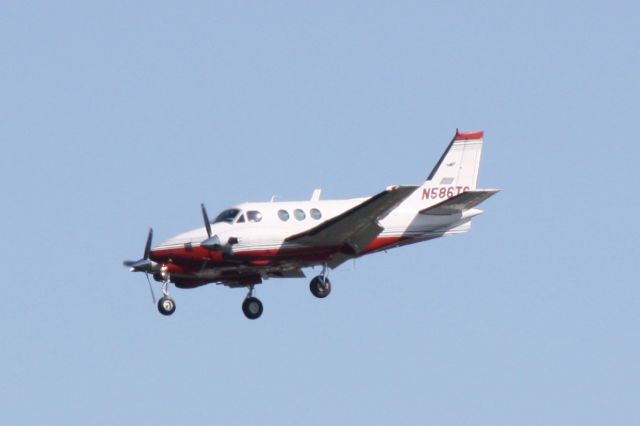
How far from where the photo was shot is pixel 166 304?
4978 centimetres

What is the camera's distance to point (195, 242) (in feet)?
162

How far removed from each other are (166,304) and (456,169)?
11.9m

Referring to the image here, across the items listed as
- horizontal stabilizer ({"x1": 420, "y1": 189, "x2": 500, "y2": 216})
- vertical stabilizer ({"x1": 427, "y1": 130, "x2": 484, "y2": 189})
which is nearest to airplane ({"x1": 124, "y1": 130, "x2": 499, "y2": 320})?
horizontal stabilizer ({"x1": 420, "y1": 189, "x2": 500, "y2": 216})

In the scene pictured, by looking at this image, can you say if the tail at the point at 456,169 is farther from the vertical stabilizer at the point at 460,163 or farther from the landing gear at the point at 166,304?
the landing gear at the point at 166,304

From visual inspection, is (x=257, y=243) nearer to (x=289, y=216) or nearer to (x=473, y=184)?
(x=289, y=216)

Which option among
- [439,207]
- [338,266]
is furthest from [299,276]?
[439,207]

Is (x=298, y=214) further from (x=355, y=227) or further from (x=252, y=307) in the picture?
(x=252, y=307)

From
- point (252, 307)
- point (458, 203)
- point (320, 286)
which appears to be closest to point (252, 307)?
point (252, 307)

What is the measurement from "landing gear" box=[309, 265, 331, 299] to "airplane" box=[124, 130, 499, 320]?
0.11ft

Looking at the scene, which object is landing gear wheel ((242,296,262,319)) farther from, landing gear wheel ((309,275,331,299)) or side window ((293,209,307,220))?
side window ((293,209,307,220))

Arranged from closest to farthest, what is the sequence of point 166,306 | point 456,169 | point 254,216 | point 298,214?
point 166,306 < point 254,216 < point 298,214 < point 456,169

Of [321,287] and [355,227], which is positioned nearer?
[355,227]

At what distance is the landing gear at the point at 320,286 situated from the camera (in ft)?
166

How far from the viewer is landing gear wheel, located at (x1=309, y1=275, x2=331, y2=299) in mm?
50594
